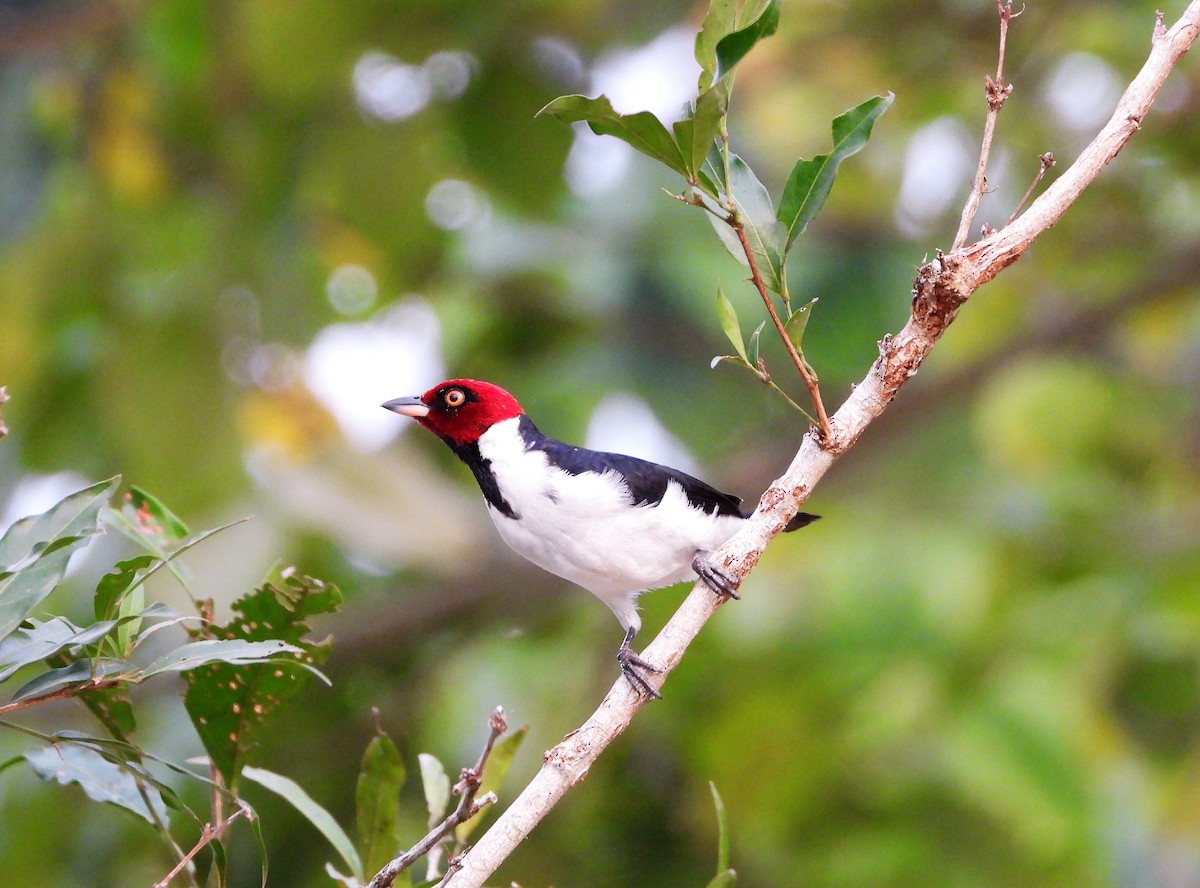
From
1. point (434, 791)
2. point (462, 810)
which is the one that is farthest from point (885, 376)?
point (434, 791)

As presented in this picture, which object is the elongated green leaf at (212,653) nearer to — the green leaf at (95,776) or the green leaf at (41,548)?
the green leaf at (41,548)

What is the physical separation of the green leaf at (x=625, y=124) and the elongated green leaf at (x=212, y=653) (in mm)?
730

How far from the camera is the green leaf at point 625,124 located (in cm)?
161

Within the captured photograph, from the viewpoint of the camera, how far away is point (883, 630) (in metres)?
6.09

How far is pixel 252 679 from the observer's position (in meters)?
1.97

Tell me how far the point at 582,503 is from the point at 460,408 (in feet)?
1.23

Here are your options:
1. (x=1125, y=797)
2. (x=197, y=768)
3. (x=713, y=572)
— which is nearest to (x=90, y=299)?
(x=197, y=768)

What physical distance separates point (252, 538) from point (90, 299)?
1.50 m

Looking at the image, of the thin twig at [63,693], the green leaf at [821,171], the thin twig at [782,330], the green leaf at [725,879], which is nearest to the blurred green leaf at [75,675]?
the thin twig at [63,693]

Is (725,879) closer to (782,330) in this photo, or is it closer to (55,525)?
(782,330)

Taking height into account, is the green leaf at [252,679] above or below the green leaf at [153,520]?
below

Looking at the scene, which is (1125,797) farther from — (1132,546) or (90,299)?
(90,299)

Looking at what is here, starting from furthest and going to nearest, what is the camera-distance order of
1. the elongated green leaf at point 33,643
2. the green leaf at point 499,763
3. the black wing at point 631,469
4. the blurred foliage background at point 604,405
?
the blurred foliage background at point 604,405 < the black wing at point 631,469 < the green leaf at point 499,763 < the elongated green leaf at point 33,643

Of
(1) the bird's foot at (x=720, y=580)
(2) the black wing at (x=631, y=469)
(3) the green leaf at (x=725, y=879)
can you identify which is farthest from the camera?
(2) the black wing at (x=631, y=469)
